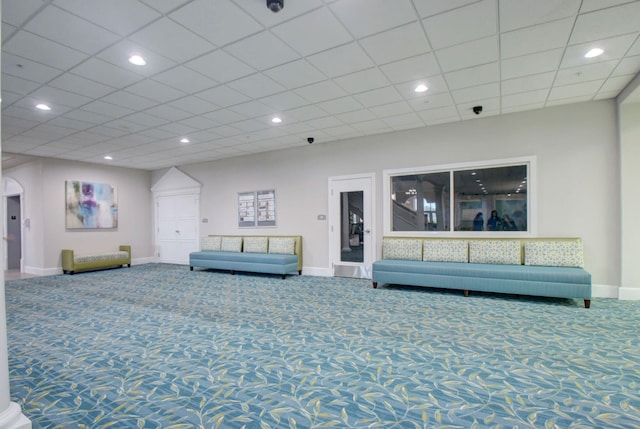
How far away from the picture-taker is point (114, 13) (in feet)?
9.03

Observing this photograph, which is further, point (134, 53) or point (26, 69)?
point (26, 69)

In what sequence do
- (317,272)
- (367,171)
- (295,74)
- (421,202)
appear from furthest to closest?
(317,272), (367,171), (421,202), (295,74)

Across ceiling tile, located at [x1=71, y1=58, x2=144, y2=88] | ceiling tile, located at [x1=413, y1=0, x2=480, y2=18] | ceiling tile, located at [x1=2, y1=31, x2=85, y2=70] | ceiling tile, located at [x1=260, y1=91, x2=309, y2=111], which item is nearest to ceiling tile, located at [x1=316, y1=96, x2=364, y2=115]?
ceiling tile, located at [x1=260, y1=91, x2=309, y2=111]

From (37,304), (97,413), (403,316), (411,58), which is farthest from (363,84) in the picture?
(37,304)

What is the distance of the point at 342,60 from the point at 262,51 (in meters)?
0.85

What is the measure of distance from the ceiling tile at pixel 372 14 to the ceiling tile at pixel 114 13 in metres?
1.56

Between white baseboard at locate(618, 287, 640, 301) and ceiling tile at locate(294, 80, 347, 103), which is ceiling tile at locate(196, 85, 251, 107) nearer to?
ceiling tile at locate(294, 80, 347, 103)

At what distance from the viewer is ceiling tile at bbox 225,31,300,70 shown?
3170 mm

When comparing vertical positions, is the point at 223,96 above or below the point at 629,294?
above

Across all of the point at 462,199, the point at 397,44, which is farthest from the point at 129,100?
the point at 462,199

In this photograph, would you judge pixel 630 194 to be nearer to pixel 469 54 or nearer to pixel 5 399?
pixel 469 54

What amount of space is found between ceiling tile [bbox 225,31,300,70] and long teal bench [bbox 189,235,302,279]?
165 inches

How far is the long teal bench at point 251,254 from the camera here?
7.00 meters

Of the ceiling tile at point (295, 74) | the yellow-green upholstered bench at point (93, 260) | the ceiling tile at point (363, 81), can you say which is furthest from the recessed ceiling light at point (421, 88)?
the yellow-green upholstered bench at point (93, 260)
